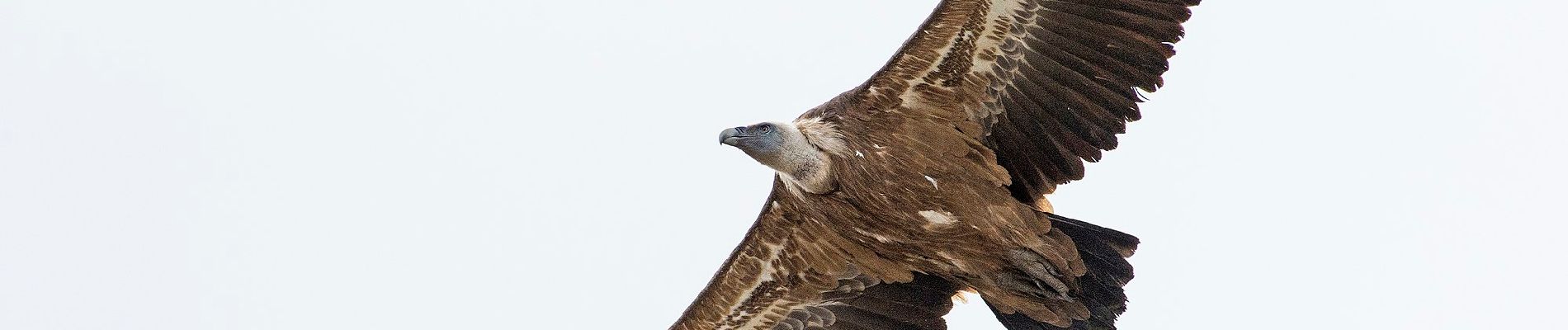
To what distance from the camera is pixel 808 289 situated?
16.7 metres

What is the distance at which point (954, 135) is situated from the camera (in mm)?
15352

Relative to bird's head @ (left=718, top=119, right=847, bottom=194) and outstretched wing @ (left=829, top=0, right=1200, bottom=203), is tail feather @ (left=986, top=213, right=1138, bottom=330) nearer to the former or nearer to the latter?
outstretched wing @ (left=829, top=0, right=1200, bottom=203)

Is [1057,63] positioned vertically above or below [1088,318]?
above

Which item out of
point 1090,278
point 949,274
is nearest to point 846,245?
point 949,274

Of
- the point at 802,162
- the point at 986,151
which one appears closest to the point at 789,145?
the point at 802,162

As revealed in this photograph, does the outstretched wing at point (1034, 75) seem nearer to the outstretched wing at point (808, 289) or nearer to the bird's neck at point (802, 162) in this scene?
the bird's neck at point (802, 162)

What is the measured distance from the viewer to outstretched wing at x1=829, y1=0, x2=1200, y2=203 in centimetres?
1478

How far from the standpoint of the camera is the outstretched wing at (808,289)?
53.5 feet

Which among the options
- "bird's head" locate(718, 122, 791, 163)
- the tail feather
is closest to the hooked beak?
"bird's head" locate(718, 122, 791, 163)

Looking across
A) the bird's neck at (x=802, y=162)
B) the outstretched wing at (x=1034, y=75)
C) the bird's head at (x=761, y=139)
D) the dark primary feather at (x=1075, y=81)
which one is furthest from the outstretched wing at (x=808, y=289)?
the dark primary feather at (x=1075, y=81)

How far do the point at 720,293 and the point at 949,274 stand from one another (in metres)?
1.74

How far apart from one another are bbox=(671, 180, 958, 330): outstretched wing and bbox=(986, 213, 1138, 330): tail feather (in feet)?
3.84

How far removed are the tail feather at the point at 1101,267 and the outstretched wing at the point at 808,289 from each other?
117cm

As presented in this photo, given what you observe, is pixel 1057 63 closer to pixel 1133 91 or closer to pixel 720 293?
pixel 1133 91
